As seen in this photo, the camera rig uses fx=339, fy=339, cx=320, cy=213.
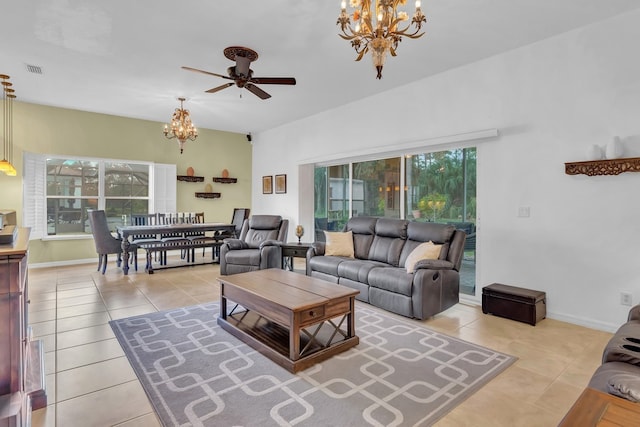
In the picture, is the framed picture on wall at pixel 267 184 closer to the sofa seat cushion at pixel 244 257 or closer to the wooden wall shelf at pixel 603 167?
the sofa seat cushion at pixel 244 257

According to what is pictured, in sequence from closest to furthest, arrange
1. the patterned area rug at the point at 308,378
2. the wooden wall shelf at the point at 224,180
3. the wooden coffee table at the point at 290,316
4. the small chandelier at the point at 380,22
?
the patterned area rug at the point at 308,378 → the small chandelier at the point at 380,22 → the wooden coffee table at the point at 290,316 → the wooden wall shelf at the point at 224,180

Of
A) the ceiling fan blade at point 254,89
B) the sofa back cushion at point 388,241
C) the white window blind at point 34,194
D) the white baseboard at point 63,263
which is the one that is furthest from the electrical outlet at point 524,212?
the white window blind at point 34,194

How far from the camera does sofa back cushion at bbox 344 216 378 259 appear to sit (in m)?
4.78

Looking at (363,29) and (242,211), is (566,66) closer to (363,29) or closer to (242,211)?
(363,29)

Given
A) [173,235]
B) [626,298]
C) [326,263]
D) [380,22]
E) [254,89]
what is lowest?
[626,298]

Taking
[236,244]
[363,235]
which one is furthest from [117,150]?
[363,235]

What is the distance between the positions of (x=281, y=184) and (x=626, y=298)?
592cm

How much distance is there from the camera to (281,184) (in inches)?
297

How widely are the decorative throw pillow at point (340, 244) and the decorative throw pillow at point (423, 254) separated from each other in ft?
3.48

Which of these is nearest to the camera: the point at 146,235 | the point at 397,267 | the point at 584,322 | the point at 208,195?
the point at 584,322

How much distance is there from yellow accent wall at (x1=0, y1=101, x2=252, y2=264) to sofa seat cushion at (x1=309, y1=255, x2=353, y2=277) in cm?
413

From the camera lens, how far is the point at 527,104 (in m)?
3.74

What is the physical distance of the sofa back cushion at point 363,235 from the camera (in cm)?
478

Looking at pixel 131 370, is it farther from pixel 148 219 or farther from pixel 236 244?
pixel 148 219
